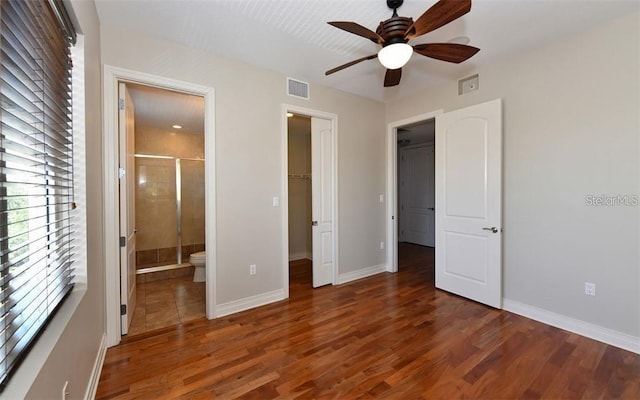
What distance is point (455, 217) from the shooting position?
329cm

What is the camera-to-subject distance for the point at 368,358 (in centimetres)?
205

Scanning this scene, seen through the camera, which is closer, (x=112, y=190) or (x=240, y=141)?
(x=112, y=190)

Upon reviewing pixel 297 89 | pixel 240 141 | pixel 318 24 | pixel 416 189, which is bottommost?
pixel 416 189

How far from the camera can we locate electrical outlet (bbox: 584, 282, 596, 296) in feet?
7.74

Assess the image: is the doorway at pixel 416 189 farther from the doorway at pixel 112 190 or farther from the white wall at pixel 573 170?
the doorway at pixel 112 190

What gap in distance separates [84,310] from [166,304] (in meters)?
1.61

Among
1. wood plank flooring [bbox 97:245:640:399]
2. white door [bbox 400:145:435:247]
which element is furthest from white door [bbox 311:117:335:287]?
white door [bbox 400:145:435:247]

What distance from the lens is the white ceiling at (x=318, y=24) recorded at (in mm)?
2010

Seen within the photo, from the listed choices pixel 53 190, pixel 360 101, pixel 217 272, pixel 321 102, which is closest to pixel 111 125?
pixel 53 190

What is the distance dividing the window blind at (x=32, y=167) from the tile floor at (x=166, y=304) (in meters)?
1.34

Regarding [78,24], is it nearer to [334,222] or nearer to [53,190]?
[53,190]

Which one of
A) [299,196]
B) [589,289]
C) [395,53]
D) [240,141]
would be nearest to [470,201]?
[589,289]

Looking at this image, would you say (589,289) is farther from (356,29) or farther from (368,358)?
(356,29)

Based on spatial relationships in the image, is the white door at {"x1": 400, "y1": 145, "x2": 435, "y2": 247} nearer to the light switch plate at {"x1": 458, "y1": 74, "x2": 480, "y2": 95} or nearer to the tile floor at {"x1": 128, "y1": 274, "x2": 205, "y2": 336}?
the light switch plate at {"x1": 458, "y1": 74, "x2": 480, "y2": 95}
